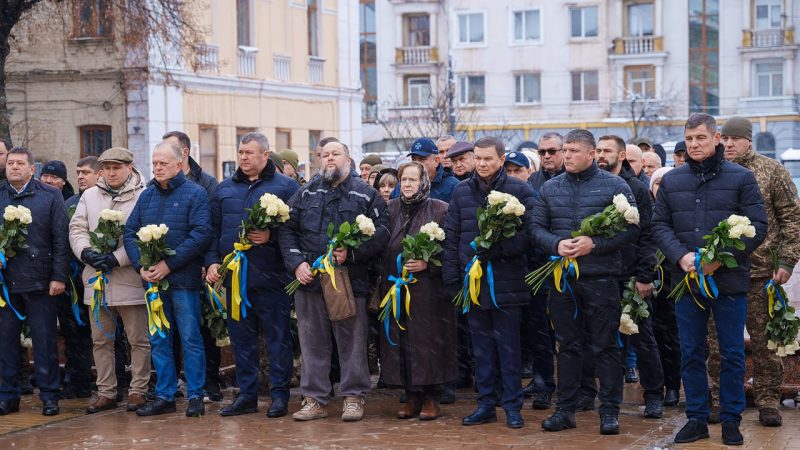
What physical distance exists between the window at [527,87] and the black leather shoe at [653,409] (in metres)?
48.9

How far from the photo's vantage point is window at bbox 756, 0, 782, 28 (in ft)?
183

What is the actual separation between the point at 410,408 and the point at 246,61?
23427 millimetres

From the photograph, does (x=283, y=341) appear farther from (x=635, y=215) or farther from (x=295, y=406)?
(x=635, y=215)

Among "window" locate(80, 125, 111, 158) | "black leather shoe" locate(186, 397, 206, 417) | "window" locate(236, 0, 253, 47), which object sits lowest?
"black leather shoe" locate(186, 397, 206, 417)

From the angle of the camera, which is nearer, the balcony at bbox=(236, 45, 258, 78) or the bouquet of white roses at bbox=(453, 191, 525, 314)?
the bouquet of white roses at bbox=(453, 191, 525, 314)

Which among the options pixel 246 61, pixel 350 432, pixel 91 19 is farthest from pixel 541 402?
pixel 246 61

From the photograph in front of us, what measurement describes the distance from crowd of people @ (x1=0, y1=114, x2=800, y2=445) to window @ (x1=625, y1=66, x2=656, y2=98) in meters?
46.5

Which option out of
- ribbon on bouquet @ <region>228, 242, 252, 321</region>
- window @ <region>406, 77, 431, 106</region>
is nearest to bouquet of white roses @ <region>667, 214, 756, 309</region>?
ribbon on bouquet @ <region>228, 242, 252, 321</region>

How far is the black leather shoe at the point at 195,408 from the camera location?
428 inches

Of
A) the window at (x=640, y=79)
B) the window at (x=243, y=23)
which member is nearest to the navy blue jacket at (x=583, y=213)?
the window at (x=243, y=23)

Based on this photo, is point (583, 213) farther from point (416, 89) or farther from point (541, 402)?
point (416, 89)

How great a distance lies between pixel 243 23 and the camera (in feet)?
108

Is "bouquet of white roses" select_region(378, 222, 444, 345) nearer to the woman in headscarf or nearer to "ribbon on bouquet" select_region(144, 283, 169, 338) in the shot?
the woman in headscarf

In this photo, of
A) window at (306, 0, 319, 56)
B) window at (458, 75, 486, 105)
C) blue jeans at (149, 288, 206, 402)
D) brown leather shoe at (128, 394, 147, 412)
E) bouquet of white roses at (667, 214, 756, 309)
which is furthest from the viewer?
window at (458, 75, 486, 105)
